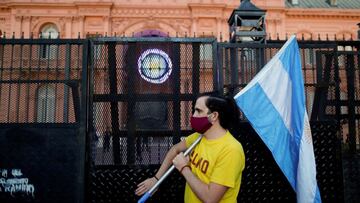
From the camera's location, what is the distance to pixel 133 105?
4.16 m

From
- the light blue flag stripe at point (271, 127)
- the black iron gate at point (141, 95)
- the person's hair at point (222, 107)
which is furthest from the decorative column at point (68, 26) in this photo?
the person's hair at point (222, 107)

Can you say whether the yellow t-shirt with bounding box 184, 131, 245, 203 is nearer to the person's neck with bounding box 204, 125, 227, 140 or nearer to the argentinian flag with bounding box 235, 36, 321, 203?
the person's neck with bounding box 204, 125, 227, 140

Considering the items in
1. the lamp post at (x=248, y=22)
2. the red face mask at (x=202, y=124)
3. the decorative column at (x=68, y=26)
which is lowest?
the red face mask at (x=202, y=124)

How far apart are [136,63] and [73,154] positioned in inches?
50.4

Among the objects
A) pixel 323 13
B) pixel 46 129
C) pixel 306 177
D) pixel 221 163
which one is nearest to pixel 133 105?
pixel 46 129

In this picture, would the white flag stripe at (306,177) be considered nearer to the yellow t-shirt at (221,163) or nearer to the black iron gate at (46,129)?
the yellow t-shirt at (221,163)

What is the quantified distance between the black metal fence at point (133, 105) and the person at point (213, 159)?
1.13 m

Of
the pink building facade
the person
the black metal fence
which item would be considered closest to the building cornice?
the pink building facade

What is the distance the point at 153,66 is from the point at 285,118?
1.60 m

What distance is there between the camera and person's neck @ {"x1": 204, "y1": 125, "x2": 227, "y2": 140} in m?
2.85

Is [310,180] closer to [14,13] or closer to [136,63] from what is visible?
[136,63]

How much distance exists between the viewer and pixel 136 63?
166 inches

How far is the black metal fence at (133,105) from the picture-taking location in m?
4.03

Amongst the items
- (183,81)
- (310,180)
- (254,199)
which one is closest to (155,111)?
(183,81)
